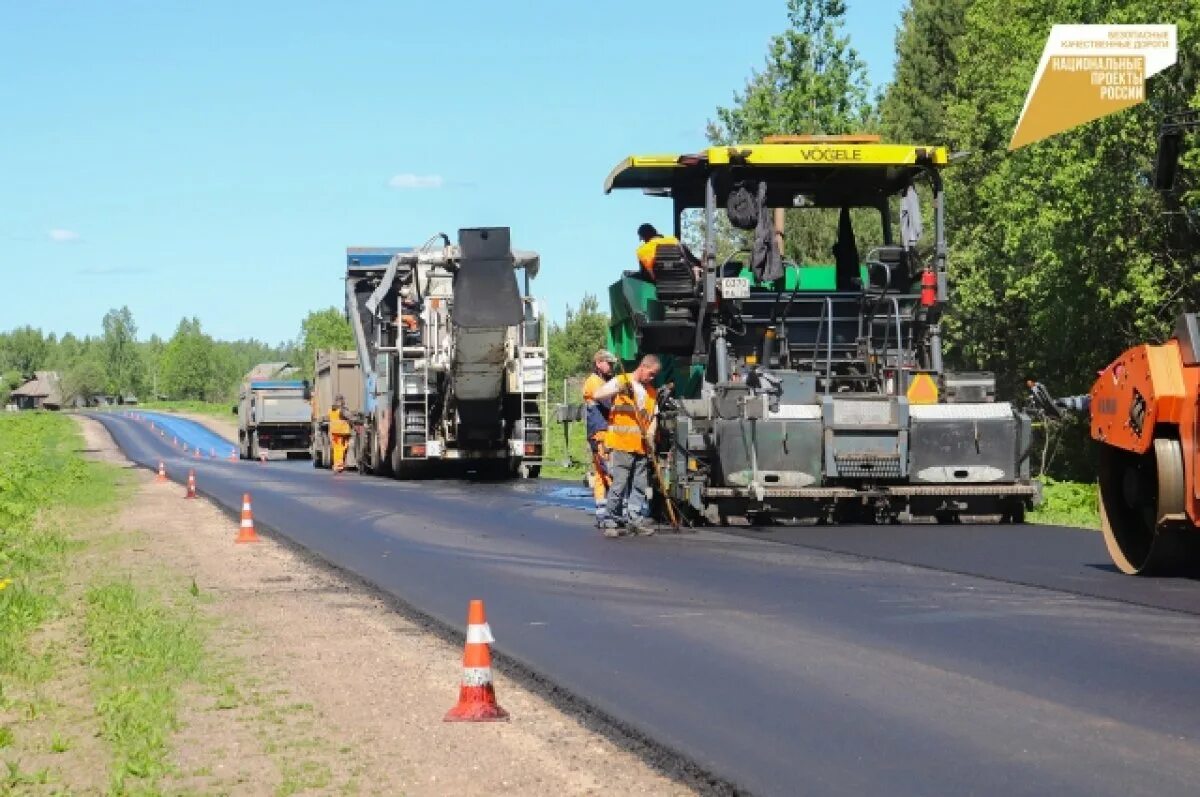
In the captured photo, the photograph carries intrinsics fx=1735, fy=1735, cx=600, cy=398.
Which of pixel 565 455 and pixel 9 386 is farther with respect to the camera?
pixel 9 386

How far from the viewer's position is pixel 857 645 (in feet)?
28.5

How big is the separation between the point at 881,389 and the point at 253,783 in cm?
1070

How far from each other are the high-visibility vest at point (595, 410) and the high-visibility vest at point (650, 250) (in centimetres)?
115

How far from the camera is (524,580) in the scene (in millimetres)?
12203

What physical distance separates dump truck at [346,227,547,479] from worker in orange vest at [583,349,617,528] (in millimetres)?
9884

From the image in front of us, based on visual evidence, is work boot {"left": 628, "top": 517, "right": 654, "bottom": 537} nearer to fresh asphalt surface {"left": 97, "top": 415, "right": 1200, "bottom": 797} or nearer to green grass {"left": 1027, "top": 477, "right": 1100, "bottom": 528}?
fresh asphalt surface {"left": 97, "top": 415, "right": 1200, "bottom": 797}

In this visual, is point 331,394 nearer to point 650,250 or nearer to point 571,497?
A: point 571,497

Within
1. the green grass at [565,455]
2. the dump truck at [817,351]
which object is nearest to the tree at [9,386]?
the green grass at [565,455]

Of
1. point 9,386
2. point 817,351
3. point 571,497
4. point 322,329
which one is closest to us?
point 817,351

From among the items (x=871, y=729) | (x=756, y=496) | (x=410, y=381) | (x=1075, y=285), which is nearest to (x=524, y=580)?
(x=756, y=496)

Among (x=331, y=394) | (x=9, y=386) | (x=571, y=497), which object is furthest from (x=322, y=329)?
(x=571, y=497)

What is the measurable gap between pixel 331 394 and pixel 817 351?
23.9 metres

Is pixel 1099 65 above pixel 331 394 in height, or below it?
above

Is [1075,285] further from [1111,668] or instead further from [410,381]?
[1111,668]
